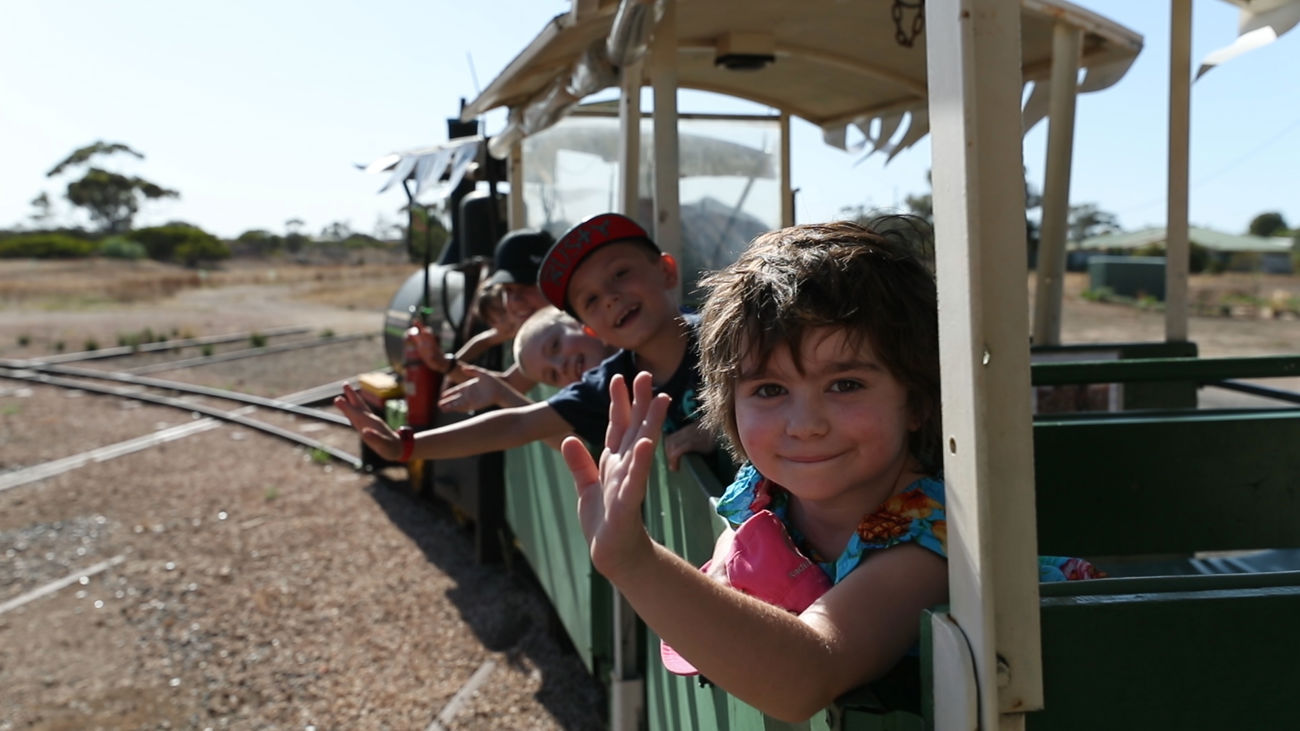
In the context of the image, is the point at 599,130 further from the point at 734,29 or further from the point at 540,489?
the point at 540,489

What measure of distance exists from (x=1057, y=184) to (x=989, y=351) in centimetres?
371

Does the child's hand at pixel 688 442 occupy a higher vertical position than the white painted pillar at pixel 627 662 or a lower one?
higher

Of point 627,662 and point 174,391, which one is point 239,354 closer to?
point 174,391

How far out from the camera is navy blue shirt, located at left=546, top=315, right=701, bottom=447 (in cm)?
266

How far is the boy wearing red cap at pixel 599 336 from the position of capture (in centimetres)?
272

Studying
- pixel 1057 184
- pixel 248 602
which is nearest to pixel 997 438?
pixel 1057 184

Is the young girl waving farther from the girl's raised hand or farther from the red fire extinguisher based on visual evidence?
the red fire extinguisher

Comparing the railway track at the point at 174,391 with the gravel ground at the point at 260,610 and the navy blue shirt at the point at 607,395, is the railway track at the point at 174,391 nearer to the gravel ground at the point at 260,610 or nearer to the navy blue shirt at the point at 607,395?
the gravel ground at the point at 260,610

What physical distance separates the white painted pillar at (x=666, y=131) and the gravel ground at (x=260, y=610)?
2.05 meters

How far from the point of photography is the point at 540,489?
15.4 ft

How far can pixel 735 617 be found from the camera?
1160mm

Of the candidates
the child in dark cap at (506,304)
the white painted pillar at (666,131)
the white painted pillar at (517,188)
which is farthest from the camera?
the white painted pillar at (517,188)

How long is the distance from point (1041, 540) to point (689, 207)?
12.3 ft

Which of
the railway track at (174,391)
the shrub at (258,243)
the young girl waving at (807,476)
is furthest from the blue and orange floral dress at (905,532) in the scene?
the shrub at (258,243)
